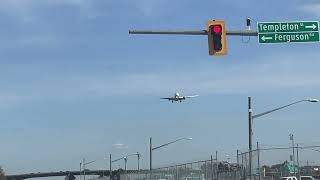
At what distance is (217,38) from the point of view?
67.8ft

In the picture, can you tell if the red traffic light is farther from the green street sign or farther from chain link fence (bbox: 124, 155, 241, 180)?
chain link fence (bbox: 124, 155, 241, 180)

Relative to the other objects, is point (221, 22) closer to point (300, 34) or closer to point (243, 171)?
point (300, 34)

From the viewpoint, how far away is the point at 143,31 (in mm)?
20422

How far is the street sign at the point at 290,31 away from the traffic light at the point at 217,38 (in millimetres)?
1594

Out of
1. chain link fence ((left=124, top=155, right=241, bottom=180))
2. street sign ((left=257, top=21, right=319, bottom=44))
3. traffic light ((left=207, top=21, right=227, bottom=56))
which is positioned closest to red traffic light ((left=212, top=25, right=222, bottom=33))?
traffic light ((left=207, top=21, right=227, bottom=56))

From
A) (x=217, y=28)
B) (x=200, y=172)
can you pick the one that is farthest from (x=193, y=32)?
(x=200, y=172)

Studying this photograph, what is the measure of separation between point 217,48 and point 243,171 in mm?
15608

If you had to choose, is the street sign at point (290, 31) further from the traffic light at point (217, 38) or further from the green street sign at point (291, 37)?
the traffic light at point (217, 38)

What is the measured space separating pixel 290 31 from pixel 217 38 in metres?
2.78

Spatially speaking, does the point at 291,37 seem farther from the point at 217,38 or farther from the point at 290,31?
the point at 217,38

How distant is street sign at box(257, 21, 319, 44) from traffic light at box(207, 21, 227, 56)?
1.59 meters

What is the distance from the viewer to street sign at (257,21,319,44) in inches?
853

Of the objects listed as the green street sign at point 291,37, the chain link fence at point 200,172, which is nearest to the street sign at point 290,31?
the green street sign at point 291,37

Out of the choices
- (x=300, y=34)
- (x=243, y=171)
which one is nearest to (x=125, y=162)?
(x=243, y=171)
